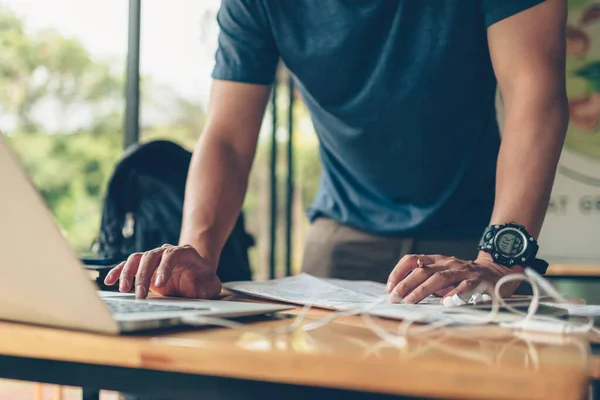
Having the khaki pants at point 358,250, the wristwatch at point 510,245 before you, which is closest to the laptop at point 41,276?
the wristwatch at point 510,245

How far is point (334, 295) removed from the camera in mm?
883

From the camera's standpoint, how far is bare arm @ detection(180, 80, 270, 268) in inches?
49.2

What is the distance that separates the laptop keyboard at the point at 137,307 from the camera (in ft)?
2.16

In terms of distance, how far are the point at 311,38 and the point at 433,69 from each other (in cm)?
26

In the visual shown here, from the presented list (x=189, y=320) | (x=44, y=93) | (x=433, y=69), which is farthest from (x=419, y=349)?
(x=44, y=93)

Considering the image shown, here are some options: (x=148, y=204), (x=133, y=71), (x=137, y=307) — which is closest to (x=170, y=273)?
(x=137, y=307)

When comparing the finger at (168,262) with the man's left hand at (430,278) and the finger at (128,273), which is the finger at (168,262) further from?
the man's left hand at (430,278)

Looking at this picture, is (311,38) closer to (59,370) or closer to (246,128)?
(246,128)

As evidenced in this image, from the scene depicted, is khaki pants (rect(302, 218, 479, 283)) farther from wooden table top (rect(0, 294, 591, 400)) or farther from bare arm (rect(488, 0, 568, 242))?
wooden table top (rect(0, 294, 591, 400))

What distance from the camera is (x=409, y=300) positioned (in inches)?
29.9

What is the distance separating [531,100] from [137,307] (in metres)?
0.77

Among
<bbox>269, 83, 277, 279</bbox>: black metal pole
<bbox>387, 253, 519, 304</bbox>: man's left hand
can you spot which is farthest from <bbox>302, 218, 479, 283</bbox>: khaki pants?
<bbox>269, 83, 277, 279</bbox>: black metal pole

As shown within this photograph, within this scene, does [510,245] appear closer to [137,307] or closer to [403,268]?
[403,268]

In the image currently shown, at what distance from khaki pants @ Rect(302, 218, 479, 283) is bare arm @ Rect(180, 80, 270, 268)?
0.83 feet
